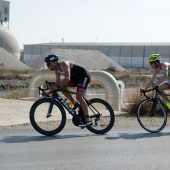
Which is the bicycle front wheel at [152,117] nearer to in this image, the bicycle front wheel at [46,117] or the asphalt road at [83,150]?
the asphalt road at [83,150]

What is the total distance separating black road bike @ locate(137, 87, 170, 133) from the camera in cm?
1030

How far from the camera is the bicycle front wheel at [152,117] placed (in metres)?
10.3

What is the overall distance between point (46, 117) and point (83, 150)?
1.76 m

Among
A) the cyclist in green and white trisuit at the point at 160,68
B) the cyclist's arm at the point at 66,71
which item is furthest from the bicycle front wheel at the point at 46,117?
the cyclist in green and white trisuit at the point at 160,68

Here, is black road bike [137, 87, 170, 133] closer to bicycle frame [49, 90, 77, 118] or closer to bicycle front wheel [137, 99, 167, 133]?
bicycle front wheel [137, 99, 167, 133]

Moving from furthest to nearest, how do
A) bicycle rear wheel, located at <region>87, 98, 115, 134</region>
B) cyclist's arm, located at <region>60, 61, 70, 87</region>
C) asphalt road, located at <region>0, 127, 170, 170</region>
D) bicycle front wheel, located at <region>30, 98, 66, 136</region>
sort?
bicycle rear wheel, located at <region>87, 98, 115, 134</region>, bicycle front wheel, located at <region>30, 98, 66, 136</region>, cyclist's arm, located at <region>60, 61, 70, 87</region>, asphalt road, located at <region>0, 127, 170, 170</region>

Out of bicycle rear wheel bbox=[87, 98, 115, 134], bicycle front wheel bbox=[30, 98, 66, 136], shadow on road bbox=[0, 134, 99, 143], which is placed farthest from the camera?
bicycle rear wheel bbox=[87, 98, 115, 134]

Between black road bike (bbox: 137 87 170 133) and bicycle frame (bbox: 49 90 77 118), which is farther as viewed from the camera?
black road bike (bbox: 137 87 170 133)

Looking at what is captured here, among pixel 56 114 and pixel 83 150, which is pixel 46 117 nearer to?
pixel 56 114

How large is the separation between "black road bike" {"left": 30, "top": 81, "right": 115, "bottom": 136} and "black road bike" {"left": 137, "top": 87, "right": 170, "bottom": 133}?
33.2 inches

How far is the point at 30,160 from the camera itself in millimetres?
7266

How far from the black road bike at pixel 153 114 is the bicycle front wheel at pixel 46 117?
1759 millimetres

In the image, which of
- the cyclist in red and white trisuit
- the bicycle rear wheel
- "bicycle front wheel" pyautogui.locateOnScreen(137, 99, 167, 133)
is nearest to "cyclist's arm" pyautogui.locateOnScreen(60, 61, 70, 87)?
the cyclist in red and white trisuit

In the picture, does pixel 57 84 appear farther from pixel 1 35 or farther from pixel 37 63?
pixel 1 35
